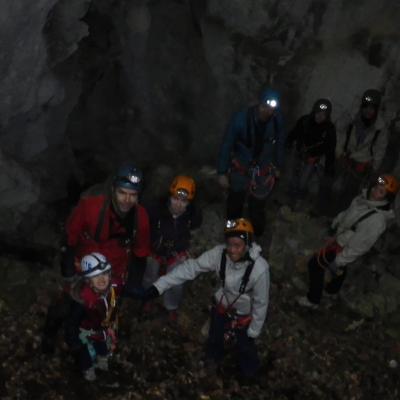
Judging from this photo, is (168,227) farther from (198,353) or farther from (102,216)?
(198,353)

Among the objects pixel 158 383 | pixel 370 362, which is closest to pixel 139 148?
pixel 158 383

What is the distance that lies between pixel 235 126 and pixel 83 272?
4182 millimetres

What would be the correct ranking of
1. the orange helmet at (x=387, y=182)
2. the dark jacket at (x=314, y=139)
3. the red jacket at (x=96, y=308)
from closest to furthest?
the red jacket at (x=96, y=308)
the orange helmet at (x=387, y=182)
the dark jacket at (x=314, y=139)

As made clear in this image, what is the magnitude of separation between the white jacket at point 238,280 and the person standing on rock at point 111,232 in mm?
712

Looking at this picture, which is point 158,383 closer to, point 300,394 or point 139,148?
point 300,394

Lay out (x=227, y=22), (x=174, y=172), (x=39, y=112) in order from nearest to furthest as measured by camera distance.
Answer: (x=39, y=112) → (x=227, y=22) → (x=174, y=172)

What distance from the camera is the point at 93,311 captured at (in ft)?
25.7

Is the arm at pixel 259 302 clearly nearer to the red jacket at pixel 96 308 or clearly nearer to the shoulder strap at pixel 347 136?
the red jacket at pixel 96 308

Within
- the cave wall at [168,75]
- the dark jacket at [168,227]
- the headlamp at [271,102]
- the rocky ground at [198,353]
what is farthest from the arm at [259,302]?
the cave wall at [168,75]

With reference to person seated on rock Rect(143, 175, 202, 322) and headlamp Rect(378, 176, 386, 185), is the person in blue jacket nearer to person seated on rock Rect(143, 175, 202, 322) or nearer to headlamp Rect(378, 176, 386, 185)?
person seated on rock Rect(143, 175, 202, 322)

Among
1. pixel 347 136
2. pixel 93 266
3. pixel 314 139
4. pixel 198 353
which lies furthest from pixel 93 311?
pixel 347 136

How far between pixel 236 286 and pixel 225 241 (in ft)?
3.38

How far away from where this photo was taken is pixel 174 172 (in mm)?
13672

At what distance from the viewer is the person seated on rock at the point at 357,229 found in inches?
359
